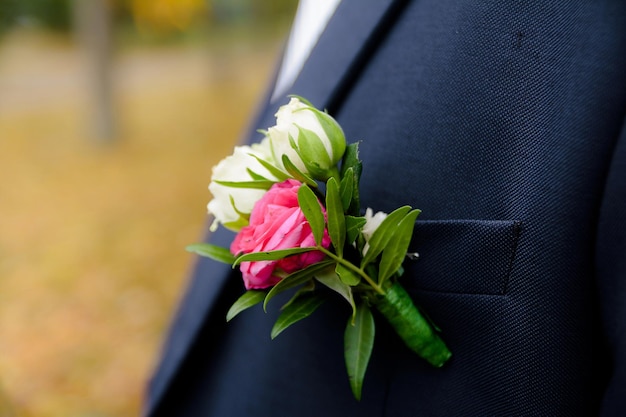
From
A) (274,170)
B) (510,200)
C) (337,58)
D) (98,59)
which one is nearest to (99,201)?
(98,59)

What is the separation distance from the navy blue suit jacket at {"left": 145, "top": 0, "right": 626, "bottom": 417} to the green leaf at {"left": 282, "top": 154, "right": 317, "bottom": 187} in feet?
0.48

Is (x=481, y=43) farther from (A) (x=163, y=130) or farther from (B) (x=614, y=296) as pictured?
(A) (x=163, y=130)

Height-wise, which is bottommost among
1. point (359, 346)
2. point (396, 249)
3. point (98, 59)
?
point (98, 59)

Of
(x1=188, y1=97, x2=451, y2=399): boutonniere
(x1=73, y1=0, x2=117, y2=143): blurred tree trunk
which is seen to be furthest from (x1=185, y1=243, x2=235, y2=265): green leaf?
(x1=73, y1=0, x2=117, y2=143): blurred tree trunk

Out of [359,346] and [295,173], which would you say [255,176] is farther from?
[359,346]

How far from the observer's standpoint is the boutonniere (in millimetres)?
650

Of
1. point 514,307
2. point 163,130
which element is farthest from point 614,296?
point 163,130

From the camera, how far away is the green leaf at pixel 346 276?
656 millimetres

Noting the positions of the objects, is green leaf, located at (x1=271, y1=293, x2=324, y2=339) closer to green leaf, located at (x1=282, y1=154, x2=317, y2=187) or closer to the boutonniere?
the boutonniere

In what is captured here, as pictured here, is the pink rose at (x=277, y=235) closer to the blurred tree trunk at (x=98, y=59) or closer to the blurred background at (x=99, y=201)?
the blurred background at (x=99, y=201)

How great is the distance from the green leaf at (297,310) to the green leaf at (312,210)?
99 millimetres

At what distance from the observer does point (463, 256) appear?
2.32ft

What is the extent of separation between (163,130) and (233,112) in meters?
1.15

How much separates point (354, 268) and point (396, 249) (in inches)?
2.1
